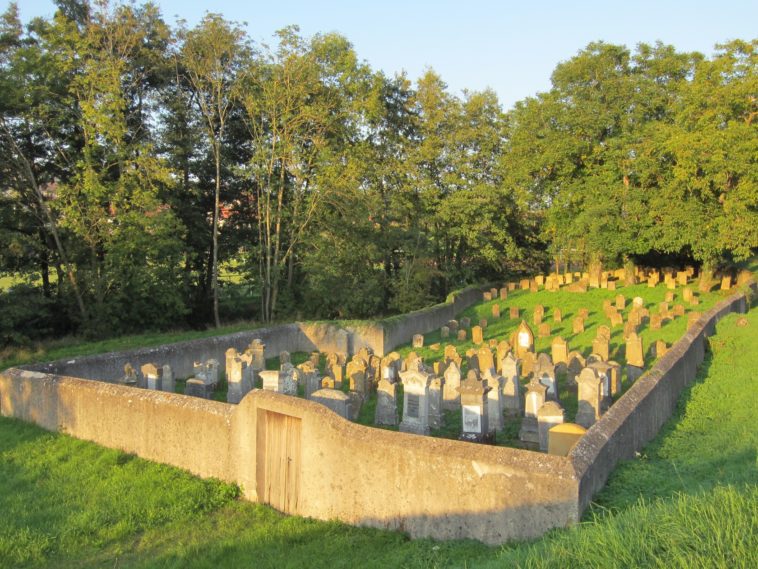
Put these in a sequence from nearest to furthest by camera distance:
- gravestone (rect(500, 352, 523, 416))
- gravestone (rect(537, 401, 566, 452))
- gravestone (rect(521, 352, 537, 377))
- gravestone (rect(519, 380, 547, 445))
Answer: gravestone (rect(537, 401, 566, 452)), gravestone (rect(519, 380, 547, 445)), gravestone (rect(500, 352, 523, 416)), gravestone (rect(521, 352, 537, 377))

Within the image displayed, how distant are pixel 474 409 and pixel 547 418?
1152 millimetres

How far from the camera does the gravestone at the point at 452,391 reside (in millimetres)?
11750

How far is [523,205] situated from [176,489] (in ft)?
80.5

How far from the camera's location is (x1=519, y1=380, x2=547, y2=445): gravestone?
9844mm

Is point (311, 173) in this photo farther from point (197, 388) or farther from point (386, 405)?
point (386, 405)

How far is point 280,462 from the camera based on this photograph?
7.55 m

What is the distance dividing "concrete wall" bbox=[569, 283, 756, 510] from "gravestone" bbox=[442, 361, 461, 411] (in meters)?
3.60

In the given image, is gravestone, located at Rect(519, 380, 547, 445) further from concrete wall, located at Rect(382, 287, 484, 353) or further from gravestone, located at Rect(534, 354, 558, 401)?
concrete wall, located at Rect(382, 287, 484, 353)

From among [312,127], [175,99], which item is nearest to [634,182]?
[312,127]

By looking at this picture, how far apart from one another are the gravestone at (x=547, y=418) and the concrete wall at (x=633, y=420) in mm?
1099

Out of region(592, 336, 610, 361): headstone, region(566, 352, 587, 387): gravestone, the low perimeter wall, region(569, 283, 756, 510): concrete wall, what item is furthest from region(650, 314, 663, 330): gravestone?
the low perimeter wall

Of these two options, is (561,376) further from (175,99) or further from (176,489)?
(175,99)

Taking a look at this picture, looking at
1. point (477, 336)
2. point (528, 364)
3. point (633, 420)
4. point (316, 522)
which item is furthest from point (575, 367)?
point (316, 522)

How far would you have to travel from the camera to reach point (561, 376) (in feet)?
45.1
